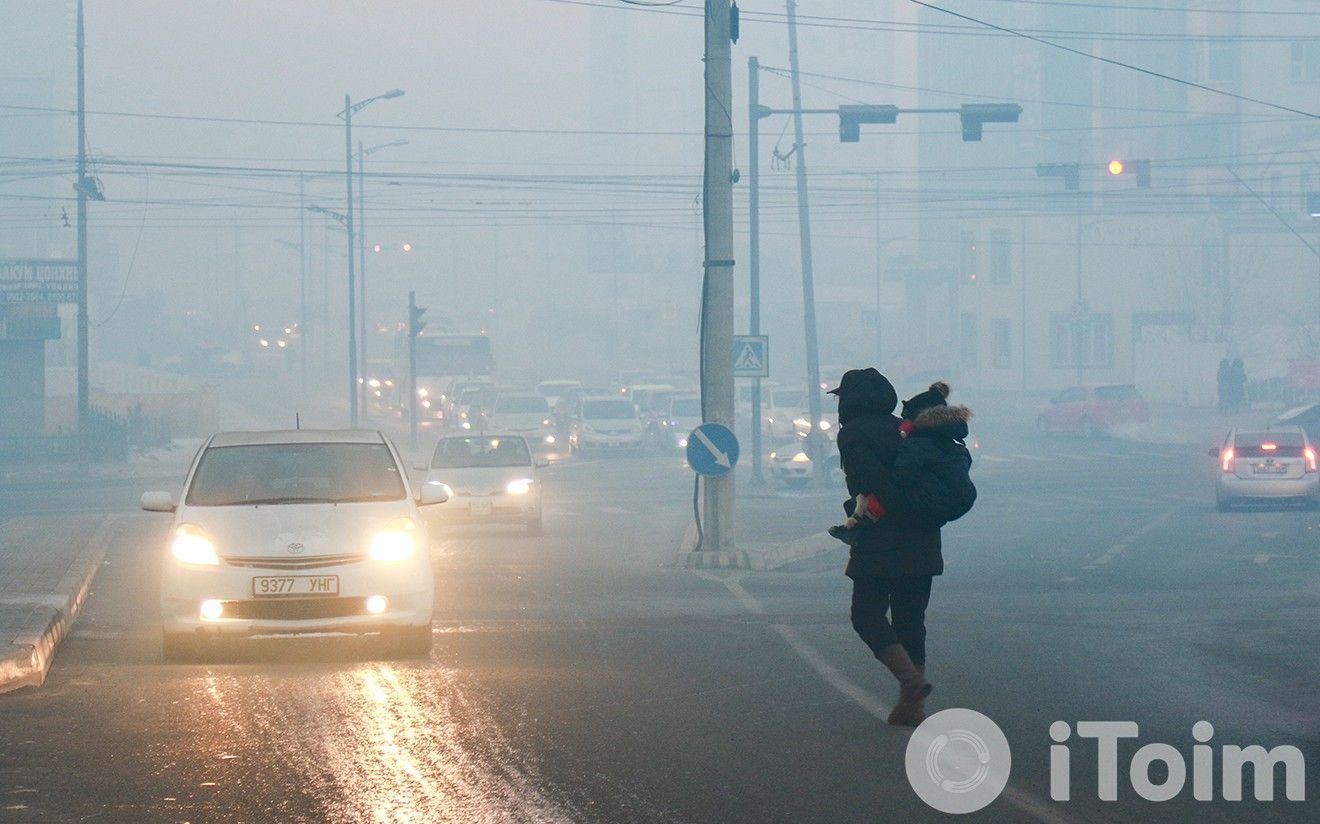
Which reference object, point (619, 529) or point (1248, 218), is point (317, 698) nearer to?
point (619, 529)

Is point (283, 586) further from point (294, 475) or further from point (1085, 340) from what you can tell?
point (1085, 340)

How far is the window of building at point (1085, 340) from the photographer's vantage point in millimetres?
80250

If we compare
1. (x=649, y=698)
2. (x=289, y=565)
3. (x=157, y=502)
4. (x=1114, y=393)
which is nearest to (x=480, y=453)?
(x=157, y=502)

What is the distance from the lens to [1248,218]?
82.1 meters

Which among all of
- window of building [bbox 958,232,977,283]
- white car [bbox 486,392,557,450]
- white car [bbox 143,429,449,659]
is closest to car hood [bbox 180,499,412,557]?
white car [bbox 143,429,449,659]

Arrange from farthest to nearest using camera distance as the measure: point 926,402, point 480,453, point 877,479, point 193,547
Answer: point 480,453, point 193,547, point 926,402, point 877,479

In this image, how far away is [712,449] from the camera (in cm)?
1905

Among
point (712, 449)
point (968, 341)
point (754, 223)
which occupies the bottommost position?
point (712, 449)

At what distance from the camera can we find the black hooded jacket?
801 cm

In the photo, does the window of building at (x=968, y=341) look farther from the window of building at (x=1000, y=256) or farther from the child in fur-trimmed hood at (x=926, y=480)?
the child in fur-trimmed hood at (x=926, y=480)

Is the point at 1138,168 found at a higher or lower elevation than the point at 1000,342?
higher

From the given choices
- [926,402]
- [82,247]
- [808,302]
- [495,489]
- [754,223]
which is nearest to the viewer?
[926,402]

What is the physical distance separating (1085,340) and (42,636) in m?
73.9

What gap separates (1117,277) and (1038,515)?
181 feet
